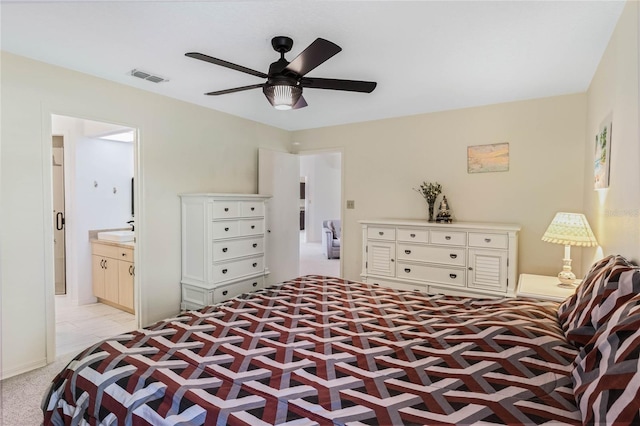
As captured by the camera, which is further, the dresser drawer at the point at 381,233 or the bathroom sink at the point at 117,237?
the bathroom sink at the point at 117,237

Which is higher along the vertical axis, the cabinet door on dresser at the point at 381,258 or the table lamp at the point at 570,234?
the table lamp at the point at 570,234

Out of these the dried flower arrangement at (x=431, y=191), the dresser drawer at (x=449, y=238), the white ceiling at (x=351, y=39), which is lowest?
the dresser drawer at (x=449, y=238)

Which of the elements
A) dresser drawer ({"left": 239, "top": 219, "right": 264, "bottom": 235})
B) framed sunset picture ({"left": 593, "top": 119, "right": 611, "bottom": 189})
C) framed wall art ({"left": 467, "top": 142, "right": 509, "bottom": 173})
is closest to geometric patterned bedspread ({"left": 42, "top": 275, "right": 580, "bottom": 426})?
framed sunset picture ({"left": 593, "top": 119, "right": 611, "bottom": 189})

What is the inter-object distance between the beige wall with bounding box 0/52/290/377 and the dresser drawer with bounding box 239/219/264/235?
64cm

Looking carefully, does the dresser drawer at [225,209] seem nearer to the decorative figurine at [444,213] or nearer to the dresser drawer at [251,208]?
the dresser drawer at [251,208]

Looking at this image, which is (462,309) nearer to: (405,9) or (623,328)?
(623,328)

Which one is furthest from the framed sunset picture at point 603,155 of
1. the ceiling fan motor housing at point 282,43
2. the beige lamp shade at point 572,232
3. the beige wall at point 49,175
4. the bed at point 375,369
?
the beige wall at point 49,175

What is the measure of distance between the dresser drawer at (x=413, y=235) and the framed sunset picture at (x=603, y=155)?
60.8 inches

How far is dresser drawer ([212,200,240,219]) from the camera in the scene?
352cm

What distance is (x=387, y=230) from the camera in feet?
12.6

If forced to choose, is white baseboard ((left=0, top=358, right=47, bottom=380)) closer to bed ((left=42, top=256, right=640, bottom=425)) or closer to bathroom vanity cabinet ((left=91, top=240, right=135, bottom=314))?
bathroom vanity cabinet ((left=91, top=240, right=135, bottom=314))

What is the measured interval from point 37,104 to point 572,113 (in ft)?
15.9

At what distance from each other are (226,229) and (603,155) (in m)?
3.36

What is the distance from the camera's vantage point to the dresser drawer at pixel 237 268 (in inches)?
140
